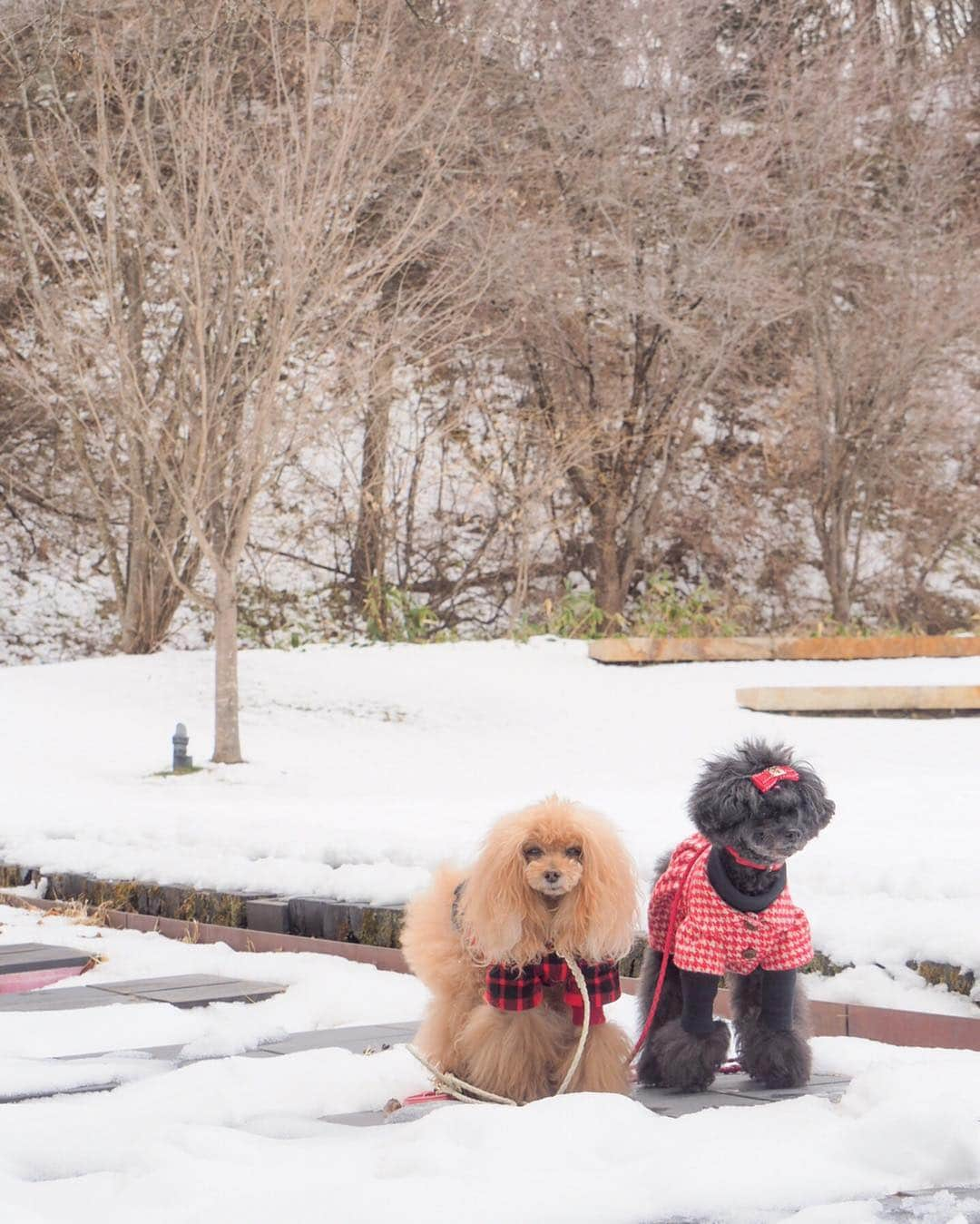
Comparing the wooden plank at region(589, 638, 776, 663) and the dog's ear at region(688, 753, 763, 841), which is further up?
the wooden plank at region(589, 638, 776, 663)

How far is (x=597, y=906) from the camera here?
2.79m

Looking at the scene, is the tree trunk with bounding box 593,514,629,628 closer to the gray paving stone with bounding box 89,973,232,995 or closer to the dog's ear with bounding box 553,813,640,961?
the gray paving stone with bounding box 89,973,232,995

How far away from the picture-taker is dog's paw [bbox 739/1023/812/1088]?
2.99m

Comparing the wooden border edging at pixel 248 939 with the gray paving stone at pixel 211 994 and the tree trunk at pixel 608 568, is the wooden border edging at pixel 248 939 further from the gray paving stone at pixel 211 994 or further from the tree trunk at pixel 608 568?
the tree trunk at pixel 608 568

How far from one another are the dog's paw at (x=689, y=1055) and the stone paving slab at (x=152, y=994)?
1.45 meters

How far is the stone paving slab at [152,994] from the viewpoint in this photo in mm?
3953

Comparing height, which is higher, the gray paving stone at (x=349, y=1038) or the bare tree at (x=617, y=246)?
the bare tree at (x=617, y=246)

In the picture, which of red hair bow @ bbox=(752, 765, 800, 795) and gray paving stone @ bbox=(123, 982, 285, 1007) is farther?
gray paving stone @ bbox=(123, 982, 285, 1007)

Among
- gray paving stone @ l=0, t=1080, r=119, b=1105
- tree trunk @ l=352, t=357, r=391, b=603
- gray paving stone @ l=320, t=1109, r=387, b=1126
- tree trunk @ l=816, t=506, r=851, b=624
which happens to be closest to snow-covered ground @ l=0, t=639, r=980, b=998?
gray paving stone @ l=320, t=1109, r=387, b=1126

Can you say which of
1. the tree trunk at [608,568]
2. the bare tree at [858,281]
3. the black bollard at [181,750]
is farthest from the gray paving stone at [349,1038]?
the bare tree at [858,281]

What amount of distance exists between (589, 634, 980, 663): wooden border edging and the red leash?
9396mm

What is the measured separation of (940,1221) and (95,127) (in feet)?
42.4

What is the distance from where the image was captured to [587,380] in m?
15.0

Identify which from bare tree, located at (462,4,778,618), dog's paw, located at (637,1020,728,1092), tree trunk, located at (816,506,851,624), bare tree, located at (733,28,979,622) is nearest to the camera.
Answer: dog's paw, located at (637,1020,728,1092)
